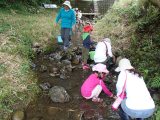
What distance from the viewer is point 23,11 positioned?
16828 mm

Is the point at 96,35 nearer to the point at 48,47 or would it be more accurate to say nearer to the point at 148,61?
the point at 48,47

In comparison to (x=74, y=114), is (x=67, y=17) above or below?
above

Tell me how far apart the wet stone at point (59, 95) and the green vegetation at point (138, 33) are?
2288 mm

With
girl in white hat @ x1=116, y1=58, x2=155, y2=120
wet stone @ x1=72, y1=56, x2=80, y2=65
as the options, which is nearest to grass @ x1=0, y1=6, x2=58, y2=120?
wet stone @ x1=72, y1=56, x2=80, y2=65

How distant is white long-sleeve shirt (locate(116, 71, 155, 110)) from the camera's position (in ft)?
19.5

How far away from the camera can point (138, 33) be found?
37.7ft

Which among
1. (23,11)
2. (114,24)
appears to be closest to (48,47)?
(114,24)

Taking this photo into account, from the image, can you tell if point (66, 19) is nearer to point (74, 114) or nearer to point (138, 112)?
point (74, 114)

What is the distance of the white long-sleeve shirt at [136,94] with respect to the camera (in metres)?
5.94

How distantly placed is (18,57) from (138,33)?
4.63 metres

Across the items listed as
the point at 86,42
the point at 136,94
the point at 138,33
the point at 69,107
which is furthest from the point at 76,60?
the point at 136,94

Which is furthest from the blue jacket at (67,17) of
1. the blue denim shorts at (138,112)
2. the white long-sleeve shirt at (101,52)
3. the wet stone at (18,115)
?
the blue denim shorts at (138,112)

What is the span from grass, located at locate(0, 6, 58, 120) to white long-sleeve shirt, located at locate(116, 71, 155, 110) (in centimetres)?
283

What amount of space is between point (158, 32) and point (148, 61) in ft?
5.51
